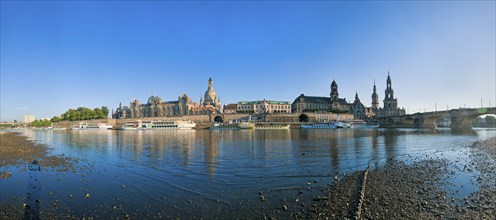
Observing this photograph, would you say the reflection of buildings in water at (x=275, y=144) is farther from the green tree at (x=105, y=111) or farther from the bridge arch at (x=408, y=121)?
the green tree at (x=105, y=111)

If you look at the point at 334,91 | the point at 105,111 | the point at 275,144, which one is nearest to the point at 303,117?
the point at 334,91

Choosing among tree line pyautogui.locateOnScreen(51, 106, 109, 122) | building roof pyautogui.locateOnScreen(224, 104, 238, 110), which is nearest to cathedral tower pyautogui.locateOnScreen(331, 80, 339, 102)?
building roof pyautogui.locateOnScreen(224, 104, 238, 110)

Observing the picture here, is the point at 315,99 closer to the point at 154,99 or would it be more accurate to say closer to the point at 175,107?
the point at 175,107

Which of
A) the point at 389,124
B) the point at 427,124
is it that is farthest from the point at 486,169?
the point at 389,124

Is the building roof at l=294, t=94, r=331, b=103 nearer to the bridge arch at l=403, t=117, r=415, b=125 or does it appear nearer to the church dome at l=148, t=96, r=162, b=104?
the bridge arch at l=403, t=117, r=415, b=125

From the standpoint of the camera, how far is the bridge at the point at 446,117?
309ft

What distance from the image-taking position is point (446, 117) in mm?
106312

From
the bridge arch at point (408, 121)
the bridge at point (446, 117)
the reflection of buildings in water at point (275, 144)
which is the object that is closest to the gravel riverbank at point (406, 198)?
the reflection of buildings in water at point (275, 144)

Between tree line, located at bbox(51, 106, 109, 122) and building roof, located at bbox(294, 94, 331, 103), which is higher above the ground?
building roof, located at bbox(294, 94, 331, 103)

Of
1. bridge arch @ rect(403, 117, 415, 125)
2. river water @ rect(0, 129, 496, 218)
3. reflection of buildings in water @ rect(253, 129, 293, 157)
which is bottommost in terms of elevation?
reflection of buildings in water @ rect(253, 129, 293, 157)

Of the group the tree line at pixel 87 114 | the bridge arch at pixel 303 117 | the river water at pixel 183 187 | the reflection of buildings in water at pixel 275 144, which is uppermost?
the tree line at pixel 87 114

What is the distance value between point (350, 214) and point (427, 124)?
460 feet

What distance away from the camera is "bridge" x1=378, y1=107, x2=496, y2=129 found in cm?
9407

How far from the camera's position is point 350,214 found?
994 cm
